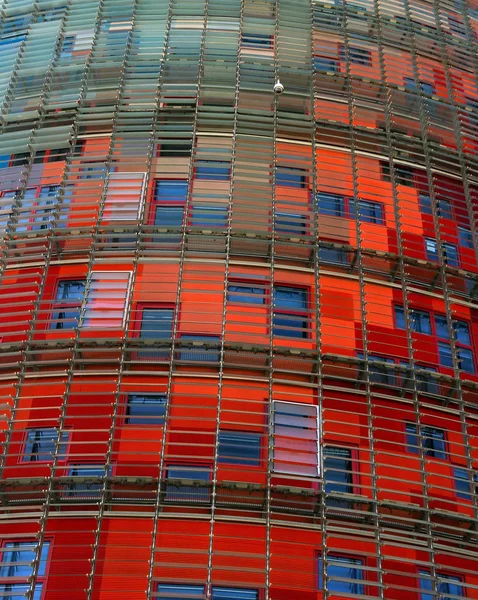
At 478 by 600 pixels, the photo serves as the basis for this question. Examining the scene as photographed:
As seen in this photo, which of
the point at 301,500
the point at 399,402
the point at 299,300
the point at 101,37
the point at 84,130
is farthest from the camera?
the point at 101,37

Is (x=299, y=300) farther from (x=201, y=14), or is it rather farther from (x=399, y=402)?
(x=201, y=14)

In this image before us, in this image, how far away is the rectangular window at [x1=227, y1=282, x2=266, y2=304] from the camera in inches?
779

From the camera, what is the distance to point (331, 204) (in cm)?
2189

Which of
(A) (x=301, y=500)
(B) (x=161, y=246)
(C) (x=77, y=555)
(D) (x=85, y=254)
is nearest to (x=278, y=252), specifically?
(B) (x=161, y=246)

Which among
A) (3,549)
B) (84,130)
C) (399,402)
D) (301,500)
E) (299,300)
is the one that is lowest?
Result: (3,549)

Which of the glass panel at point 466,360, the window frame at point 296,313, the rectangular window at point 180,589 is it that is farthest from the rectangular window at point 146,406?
the glass panel at point 466,360

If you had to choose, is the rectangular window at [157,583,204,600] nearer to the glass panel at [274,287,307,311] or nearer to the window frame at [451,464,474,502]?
the window frame at [451,464,474,502]

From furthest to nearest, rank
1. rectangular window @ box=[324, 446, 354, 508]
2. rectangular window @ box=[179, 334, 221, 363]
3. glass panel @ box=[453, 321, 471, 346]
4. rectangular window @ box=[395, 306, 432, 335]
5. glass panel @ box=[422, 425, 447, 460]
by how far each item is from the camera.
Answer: glass panel @ box=[453, 321, 471, 346]
rectangular window @ box=[395, 306, 432, 335]
glass panel @ box=[422, 425, 447, 460]
rectangular window @ box=[179, 334, 221, 363]
rectangular window @ box=[324, 446, 354, 508]

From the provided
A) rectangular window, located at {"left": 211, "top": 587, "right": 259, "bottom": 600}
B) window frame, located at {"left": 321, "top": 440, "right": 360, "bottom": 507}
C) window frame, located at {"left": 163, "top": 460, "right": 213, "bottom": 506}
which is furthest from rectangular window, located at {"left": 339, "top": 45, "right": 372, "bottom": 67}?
rectangular window, located at {"left": 211, "top": 587, "right": 259, "bottom": 600}

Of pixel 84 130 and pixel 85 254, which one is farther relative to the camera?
pixel 84 130

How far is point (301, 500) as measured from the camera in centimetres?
1688

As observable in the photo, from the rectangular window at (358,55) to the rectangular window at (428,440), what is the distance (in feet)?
35.9

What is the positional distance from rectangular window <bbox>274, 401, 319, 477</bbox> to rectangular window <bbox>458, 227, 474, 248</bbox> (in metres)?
6.98

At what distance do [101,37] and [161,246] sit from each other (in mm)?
8051
